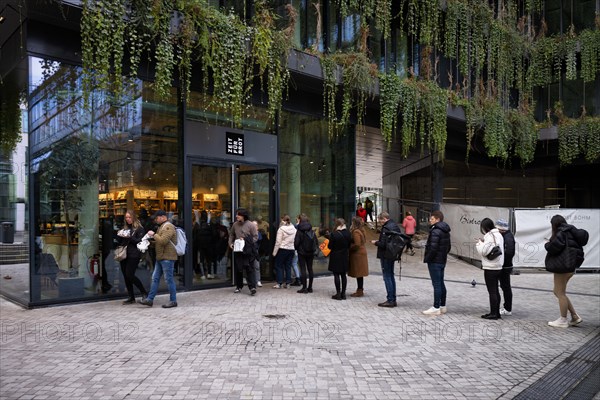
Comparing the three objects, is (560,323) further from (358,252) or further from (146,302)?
(146,302)

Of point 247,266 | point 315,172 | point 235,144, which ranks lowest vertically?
point 247,266

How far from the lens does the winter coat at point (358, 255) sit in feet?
31.5

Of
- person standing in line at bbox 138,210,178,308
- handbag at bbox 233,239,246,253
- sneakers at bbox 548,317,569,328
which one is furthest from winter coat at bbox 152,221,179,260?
sneakers at bbox 548,317,569,328

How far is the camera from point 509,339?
671 cm

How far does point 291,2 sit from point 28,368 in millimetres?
10187

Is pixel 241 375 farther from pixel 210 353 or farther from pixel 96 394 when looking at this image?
pixel 96 394

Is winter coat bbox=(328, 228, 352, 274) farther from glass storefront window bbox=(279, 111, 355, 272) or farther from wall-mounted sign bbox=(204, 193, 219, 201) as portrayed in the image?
glass storefront window bbox=(279, 111, 355, 272)

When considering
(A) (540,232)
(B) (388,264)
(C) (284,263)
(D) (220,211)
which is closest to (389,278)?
(B) (388,264)

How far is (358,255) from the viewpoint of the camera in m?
9.67

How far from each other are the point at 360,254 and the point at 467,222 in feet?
25.5

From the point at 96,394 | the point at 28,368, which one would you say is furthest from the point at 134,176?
the point at 96,394

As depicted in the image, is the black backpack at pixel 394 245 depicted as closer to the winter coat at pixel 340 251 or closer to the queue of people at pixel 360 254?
the queue of people at pixel 360 254

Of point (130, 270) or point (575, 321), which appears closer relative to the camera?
point (575, 321)

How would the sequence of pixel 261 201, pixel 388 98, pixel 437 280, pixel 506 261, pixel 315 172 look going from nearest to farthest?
pixel 506 261 < pixel 437 280 < pixel 261 201 < pixel 388 98 < pixel 315 172
